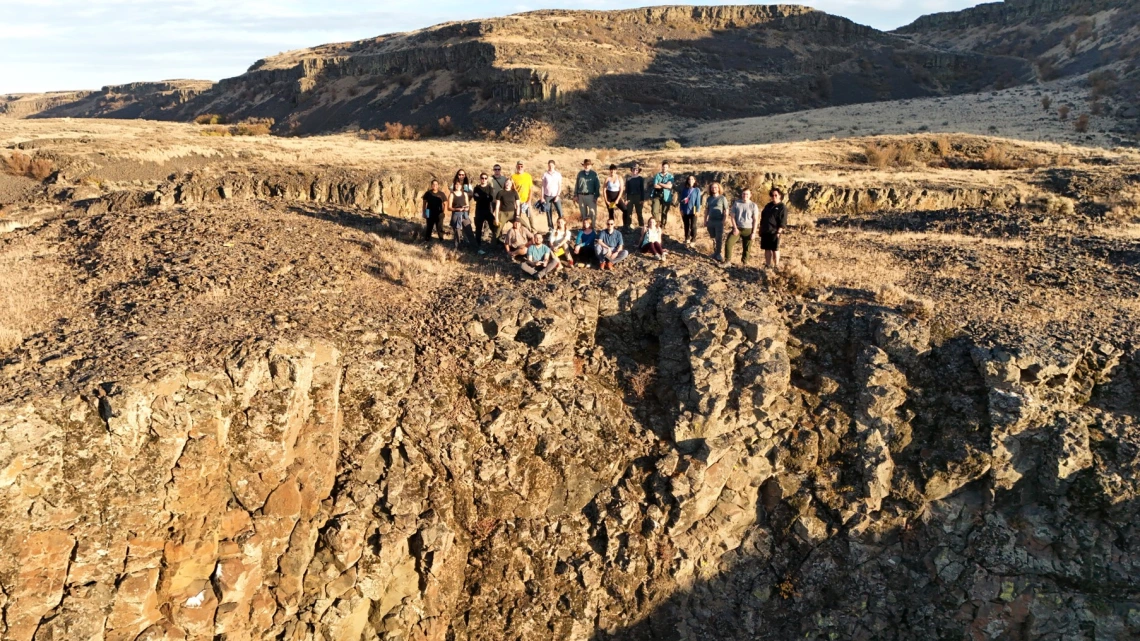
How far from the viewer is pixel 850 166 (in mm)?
26625

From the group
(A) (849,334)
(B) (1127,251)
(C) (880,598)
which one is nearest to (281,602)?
(C) (880,598)

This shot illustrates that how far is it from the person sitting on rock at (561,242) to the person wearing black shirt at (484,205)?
1.70 m

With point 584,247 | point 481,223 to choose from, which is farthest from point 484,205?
point 584,247

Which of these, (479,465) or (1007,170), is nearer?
(479,465)

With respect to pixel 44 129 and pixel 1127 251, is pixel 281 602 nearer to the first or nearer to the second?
pixel 1127 251

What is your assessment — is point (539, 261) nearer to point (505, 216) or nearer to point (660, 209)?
point (505, 216)

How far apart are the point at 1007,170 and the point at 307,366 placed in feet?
→ 85.2

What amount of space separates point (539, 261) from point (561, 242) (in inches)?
27.0

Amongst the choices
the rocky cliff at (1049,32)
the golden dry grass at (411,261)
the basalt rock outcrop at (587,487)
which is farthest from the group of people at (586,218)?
the rocky cliff at (1049,32)

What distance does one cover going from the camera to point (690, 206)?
14820 mm

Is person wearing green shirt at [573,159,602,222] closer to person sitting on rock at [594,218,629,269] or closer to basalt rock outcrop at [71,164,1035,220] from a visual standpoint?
person sitting on rock at [594,218,629,269]

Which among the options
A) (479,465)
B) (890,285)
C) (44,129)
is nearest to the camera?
(479,465)

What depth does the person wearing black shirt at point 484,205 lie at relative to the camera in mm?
14281

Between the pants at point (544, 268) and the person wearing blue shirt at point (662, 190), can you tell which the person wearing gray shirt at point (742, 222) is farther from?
the pants at point (544, 268)
